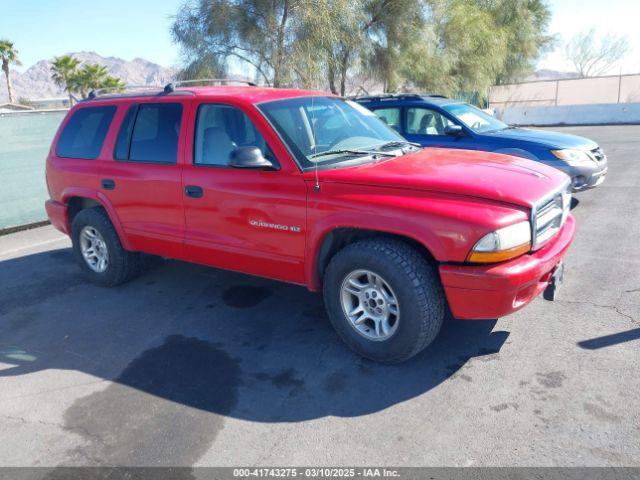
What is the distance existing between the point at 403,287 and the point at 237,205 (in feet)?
5.04

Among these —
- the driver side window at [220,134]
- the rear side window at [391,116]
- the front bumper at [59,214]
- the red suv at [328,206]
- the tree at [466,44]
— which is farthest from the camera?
the tree at [466,44]

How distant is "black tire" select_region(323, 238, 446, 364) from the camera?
3434mm

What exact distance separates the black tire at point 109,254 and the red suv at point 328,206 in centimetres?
2

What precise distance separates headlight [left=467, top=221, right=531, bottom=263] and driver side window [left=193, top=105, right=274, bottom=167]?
6.41 ft

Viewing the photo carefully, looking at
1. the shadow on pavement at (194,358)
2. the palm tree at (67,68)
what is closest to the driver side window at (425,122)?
the shadow on pavement at (194,358)

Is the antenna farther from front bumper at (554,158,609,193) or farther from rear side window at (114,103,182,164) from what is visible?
front bumper at (554,158,609,193)

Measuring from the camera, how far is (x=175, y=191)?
4574 millimetres

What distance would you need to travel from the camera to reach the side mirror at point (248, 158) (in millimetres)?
3811

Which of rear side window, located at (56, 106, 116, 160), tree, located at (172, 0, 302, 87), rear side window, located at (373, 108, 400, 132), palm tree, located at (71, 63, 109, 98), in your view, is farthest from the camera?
palm tree, located at (71, 63, 109, 98)

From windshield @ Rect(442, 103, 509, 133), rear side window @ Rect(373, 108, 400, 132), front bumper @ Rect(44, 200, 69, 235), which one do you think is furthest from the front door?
windshield @ Rect(442, 103, 509, 133)

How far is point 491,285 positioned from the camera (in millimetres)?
3217

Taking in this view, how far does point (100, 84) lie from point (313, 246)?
161ft

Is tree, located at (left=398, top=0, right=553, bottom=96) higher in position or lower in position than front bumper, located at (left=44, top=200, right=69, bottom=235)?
higher

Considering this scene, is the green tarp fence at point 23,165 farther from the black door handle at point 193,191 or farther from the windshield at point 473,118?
the windshield at point 473,118
